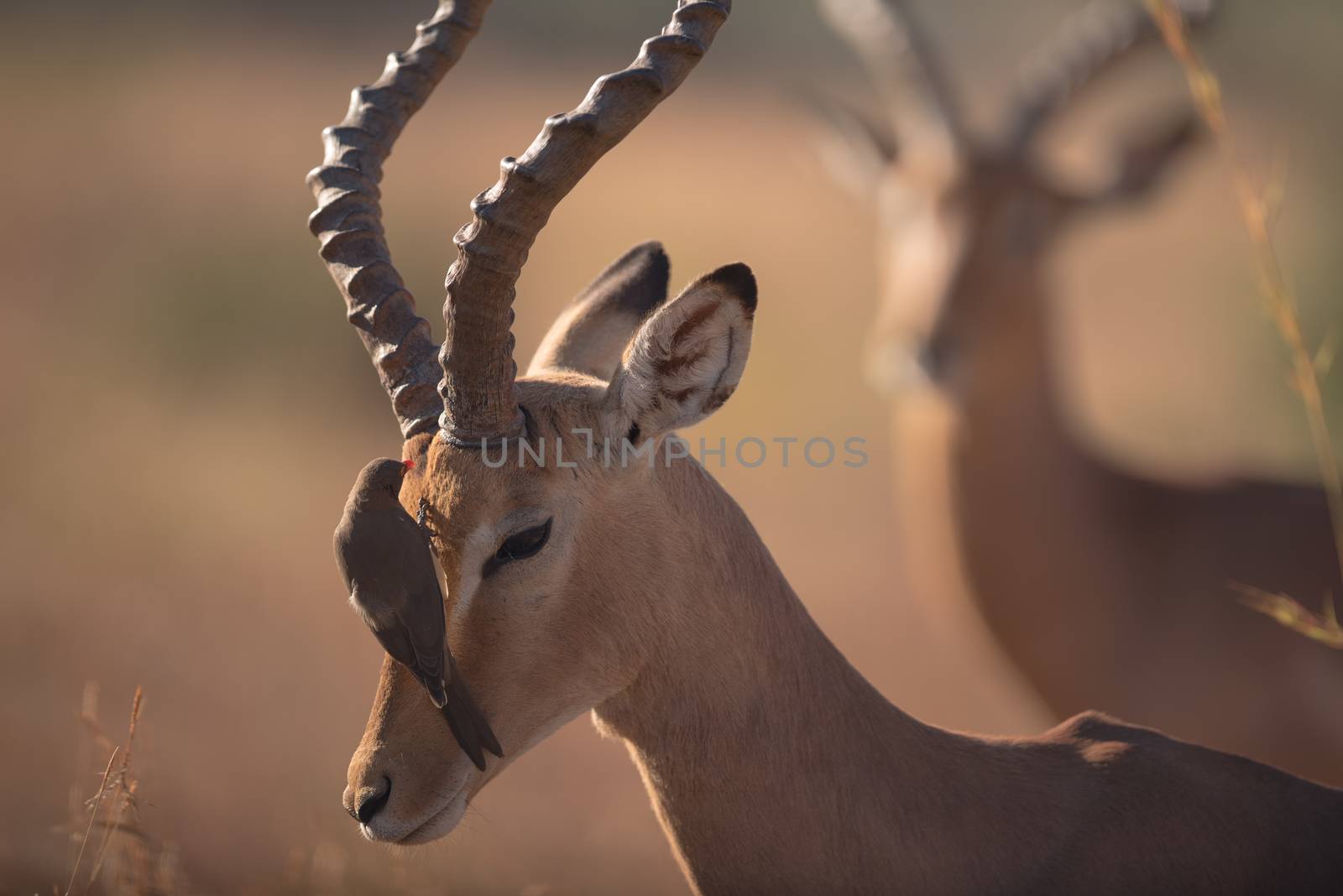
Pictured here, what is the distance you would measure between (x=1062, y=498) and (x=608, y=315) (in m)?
3.88

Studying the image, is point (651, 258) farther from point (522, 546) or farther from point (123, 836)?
point (123, 836)

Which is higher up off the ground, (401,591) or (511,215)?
(511,215)

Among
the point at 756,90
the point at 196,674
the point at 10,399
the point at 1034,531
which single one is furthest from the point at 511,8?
the point at 1034,531

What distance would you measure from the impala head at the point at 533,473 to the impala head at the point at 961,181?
14.1 ft

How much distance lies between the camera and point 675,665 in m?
3.26

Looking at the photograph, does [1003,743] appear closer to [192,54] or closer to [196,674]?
[196,674]

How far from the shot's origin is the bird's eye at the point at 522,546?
10.3 feet

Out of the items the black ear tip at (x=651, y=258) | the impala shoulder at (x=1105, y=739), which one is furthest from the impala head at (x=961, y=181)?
the impala shoulder at (x=1105, y=739)

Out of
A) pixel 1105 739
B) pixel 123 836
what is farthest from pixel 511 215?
pixel 123 836

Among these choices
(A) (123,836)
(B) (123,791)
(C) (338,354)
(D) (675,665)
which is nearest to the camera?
(D) (675,665)

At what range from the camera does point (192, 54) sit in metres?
24.2

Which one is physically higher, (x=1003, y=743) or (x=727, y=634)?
(x=727, y=634)

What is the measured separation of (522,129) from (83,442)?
26.2ft

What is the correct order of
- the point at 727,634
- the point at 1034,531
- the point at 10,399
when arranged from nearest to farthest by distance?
the point at 727,634, the point at 1034,531, the point at 10,399
